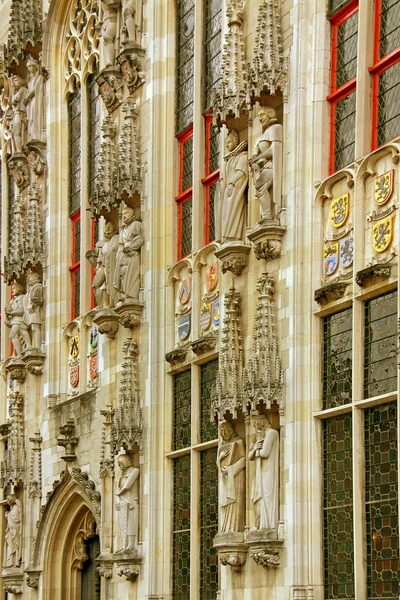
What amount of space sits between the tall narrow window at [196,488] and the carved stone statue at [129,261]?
2.10 meters

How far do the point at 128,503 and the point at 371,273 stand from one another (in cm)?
908

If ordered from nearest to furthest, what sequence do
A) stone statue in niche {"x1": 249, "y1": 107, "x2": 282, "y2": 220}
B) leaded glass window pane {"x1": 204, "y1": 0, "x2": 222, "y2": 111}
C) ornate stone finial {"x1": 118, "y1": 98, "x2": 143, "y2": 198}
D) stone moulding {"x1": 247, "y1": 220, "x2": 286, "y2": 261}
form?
1. stone moulding {"x1": 247, "y1": 220, "x2": 286, "y2": 261}
2. stone statue in niche {"x1": 249, "y1": 107, "x2": 282, "y2": 220}
3. leaded glass window pane {"x1": 204, "y1": 0, "x2": 222, "y2": 111}
4. ornate stone finial {"x1": 118, "y1": 98, "x2": 143, "y2": 198}

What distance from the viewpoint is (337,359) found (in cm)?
2312

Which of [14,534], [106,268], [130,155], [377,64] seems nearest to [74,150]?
[130,155]

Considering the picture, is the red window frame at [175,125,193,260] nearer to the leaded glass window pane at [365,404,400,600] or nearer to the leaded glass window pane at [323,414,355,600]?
the leaded glass window pane at [323,414,355,600]

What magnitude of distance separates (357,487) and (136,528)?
7.92 m

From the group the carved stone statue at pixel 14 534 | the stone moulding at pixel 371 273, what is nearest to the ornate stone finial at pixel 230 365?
the stone moulding at pixel 371 273

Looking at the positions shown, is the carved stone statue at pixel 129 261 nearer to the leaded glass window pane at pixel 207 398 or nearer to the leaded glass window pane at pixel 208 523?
the leaded glass window pane at pixel 207 398

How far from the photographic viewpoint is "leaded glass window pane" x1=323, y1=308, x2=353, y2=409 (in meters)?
22.8

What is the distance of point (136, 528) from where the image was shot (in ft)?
95.0

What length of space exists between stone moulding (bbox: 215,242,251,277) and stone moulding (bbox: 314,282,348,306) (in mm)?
2367

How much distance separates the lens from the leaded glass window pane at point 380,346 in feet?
71.2

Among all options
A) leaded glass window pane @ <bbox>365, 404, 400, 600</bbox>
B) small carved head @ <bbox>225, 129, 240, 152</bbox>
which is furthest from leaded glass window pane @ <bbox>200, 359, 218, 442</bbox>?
leaded glass window pane @ <bbox>365, 404, 400, 600</bbox>

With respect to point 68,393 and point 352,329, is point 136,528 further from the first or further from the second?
point 352,329
